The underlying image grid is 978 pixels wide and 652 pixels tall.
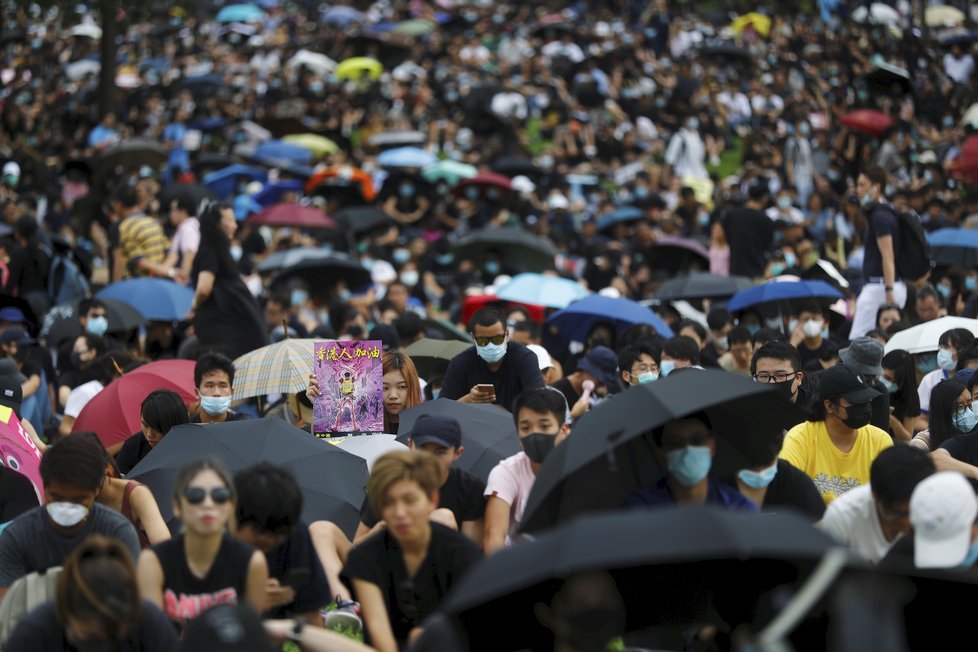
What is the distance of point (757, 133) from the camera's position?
2792 centimetres

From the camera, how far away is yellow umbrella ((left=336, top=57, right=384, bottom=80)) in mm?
34750

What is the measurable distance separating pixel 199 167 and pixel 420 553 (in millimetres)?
22234

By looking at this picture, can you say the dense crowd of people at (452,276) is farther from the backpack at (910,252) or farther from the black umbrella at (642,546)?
the black umbrella at (642,546)

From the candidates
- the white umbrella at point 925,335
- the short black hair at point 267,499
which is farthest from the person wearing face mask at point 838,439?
the short black hair at point 267,499

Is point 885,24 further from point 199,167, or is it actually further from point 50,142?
point 50,142

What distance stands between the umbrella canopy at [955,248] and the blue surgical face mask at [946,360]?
6533 mm

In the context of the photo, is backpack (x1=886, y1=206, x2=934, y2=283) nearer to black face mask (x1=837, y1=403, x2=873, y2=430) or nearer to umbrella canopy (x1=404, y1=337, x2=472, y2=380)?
umbrella canopy (x1=404, y1=337, x2=472, y2=380)

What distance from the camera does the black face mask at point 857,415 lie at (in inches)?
359

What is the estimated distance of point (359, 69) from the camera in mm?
34906

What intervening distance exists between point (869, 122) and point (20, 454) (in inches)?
739

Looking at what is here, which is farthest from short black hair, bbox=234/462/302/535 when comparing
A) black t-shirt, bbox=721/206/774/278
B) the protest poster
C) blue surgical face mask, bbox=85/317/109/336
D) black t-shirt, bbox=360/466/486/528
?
black t-shirt, bbox=721/206/774/278

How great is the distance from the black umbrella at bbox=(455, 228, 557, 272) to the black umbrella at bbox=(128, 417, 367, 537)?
39.4 feet

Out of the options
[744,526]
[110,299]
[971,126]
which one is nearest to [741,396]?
[744,526]

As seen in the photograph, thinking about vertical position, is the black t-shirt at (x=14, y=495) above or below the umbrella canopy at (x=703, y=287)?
above
